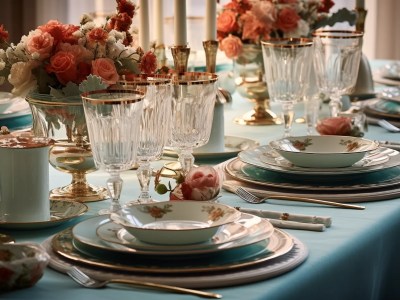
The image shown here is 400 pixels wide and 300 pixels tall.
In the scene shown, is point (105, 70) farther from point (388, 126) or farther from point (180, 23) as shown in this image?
Result: point (388, 126)

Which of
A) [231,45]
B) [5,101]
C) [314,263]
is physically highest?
[231,45]

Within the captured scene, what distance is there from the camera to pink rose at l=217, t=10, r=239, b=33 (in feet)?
8.13

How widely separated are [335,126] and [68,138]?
2.22ft

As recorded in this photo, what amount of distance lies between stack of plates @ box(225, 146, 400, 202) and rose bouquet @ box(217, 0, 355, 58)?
2.33 ft

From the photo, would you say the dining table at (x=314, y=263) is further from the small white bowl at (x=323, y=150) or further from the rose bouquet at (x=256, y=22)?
the rose bouquet at (x=256, y=22)

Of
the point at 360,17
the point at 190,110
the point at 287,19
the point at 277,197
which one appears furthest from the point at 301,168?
the point at 360,17

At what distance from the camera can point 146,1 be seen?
2.11 m

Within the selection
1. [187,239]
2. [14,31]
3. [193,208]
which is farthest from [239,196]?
[14,31]

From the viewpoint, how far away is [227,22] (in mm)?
2484

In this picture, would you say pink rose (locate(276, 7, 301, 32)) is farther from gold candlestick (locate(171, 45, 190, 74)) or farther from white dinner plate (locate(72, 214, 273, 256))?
white dinner plate (locate(72, 214, 273, 256))

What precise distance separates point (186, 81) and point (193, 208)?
13.6 inches

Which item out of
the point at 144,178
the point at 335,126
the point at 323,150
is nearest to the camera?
the point at 144,178

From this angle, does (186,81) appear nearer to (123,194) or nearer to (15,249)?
(123,194)

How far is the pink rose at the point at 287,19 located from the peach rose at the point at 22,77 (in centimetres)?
101
